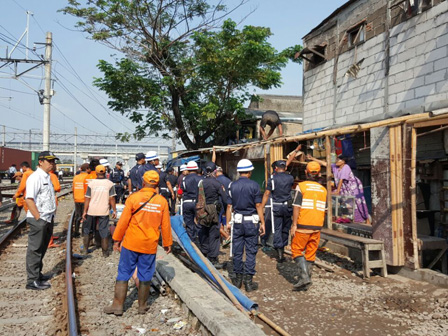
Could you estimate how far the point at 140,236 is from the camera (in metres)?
4.70

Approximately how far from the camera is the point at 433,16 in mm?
8742

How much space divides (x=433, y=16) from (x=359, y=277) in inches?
245

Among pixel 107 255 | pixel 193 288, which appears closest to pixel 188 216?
pixel 107 255

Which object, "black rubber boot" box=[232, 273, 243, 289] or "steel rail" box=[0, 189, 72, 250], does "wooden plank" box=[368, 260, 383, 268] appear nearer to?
"black rubber boot" box=[232, 273, 243, 289]

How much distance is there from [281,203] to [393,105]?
15.1 feet

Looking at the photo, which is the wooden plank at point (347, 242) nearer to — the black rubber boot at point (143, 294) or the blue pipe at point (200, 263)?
the blue pipe at point (200, 263)

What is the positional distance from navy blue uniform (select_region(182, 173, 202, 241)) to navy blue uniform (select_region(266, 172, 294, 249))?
1487mm

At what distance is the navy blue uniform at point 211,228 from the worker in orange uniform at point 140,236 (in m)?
2.27

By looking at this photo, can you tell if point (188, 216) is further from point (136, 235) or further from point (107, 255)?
point (136, 235)

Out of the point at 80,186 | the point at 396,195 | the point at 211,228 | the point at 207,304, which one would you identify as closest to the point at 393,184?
the point at 396,195

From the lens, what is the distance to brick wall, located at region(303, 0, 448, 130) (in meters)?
8.71

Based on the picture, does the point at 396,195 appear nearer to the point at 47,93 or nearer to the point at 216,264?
the point at 216,264

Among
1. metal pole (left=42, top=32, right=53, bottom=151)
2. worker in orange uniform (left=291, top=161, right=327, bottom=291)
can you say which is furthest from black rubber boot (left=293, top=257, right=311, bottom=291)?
Answer: metal pole (left=42, top=32, right=53, bottom=151)

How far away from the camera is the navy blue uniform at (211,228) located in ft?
23.1
